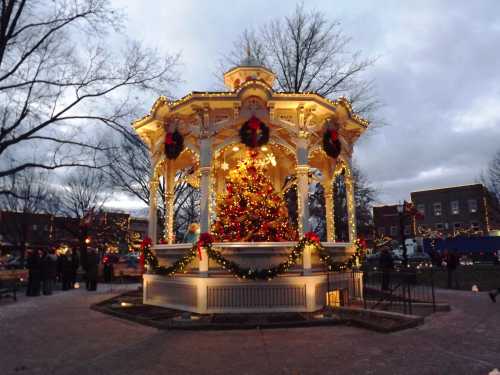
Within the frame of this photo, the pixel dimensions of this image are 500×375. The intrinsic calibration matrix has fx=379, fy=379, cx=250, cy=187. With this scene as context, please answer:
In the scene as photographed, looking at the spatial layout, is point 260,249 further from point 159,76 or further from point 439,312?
point 159,76

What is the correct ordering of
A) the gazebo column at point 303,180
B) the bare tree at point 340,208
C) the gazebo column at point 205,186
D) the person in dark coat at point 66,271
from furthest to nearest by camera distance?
1. the bare tree at point 340,208
2. the person in dark coat at point 66,271
3. the gazebo column at point 303,180
4. the gazebo column at point 205,186

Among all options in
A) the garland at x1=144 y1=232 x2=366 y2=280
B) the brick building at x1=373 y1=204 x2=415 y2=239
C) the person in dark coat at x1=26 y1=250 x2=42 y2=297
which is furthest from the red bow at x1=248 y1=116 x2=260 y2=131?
the brick building at x1=373 y1=204 x2=415 y2=239

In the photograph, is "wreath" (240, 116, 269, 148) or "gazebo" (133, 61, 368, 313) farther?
"wreath" (240, 116, 269, 148)

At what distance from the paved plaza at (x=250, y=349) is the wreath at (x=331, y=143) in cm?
543

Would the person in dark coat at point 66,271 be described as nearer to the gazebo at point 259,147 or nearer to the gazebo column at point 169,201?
the gazebo column at point 169,201

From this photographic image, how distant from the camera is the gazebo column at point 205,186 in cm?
1081

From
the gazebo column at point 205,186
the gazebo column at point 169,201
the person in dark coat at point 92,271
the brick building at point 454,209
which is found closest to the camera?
the gazebo column at point 205,186

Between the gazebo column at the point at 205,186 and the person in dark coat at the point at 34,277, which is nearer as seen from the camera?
the gazebo column at the point at 205,186

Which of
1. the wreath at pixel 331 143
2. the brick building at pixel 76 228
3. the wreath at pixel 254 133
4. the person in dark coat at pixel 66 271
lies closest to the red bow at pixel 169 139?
the wreath at pixel 254 133

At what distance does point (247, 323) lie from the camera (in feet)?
29.0

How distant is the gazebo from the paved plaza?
6.23 ft

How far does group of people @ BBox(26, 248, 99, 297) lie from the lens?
16.8m

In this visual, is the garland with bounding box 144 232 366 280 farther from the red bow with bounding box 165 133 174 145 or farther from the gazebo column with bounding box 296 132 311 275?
the red bow with bounding box 165 133 174 145

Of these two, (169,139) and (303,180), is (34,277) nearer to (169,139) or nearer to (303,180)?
(169,139)
